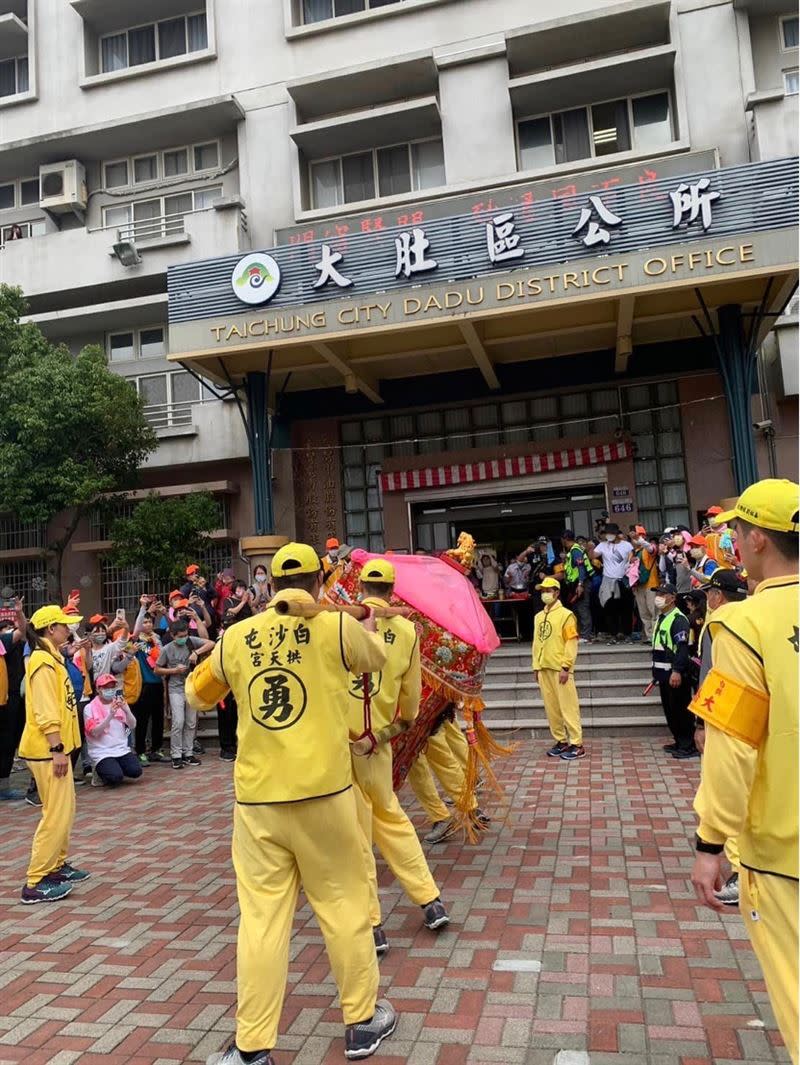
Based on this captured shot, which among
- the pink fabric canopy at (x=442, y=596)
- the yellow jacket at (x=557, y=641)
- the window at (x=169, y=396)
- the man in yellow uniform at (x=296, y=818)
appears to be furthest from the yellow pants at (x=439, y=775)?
the window at (x=169, y=396)

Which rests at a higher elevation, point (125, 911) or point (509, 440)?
point (509, 440)

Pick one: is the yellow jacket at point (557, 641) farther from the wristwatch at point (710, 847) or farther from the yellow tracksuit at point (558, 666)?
the wristwatch at point (710, 847)

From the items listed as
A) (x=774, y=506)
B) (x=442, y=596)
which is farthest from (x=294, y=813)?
(x=442, y=596)

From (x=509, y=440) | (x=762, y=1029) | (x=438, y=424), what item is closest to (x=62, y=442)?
(x=438, y=424)

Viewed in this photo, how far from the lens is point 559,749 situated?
813 cm

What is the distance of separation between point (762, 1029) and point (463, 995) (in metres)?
1.17

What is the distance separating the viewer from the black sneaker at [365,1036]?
2.88 m

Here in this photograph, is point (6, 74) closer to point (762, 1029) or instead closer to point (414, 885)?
point (414, 885)

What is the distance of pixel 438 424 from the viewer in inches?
573

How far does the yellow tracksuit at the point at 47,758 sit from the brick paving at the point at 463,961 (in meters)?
0.31

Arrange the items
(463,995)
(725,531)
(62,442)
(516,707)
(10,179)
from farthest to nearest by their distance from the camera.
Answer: (10,179) < (62,442) < (516,707) < (725,531) < (463,995)

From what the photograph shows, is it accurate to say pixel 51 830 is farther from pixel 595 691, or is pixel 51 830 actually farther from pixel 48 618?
pixel 595 691

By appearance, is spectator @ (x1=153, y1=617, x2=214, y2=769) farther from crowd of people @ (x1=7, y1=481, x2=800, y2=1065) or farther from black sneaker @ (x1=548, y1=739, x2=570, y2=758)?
black sneaker @ (x1=548, y1=739, x2=570, y2=758)

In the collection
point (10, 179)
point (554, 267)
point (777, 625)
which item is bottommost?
point (777, 625)
